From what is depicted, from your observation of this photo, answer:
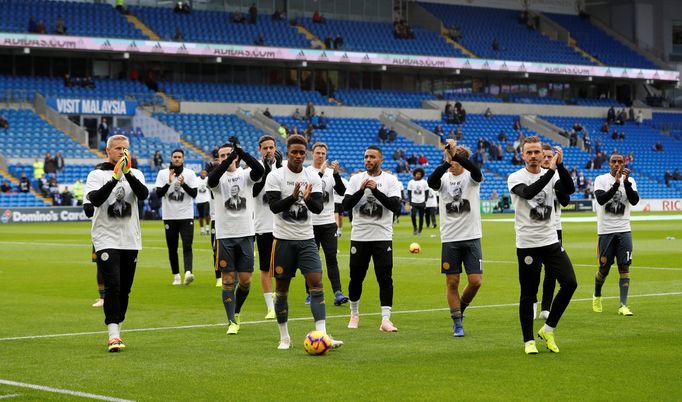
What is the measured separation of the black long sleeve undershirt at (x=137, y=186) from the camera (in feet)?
42.1

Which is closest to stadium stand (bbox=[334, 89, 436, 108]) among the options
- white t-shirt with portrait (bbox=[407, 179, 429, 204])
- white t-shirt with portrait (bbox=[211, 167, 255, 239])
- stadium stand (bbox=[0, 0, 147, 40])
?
stadium stand (bbox=[0, 0, 147, 40])

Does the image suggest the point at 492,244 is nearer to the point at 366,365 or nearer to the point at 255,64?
the point at 366,365

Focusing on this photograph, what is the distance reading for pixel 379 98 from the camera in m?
77.9

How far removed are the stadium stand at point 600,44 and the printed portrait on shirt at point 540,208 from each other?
7737 cm

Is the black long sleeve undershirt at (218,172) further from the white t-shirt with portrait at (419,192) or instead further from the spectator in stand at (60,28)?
the spectator in stand at (60,28)

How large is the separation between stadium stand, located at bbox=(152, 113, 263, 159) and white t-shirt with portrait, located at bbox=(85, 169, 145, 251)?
49.8 m

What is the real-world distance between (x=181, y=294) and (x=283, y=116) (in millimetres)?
51615

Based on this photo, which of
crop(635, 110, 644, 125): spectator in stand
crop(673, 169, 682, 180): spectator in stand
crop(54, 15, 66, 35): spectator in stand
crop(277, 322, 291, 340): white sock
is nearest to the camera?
crop(277, 322, 291, 340): white sock

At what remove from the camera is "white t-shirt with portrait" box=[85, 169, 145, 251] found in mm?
13031

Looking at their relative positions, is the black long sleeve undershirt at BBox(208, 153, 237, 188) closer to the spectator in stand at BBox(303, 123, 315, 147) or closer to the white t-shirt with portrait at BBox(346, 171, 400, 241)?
the white t-shirt with portrait at BBox(346, 171, 400, 241)

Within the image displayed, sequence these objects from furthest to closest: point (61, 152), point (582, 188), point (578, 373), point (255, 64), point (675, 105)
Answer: point (675, 105), point (255, 64), point (582, 188), point (61, 152), point (578, 373)

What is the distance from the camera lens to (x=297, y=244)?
12953mm

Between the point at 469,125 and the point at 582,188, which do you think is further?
the point at 469,125

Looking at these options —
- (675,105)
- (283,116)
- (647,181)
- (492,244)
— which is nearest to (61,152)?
(283,116)
